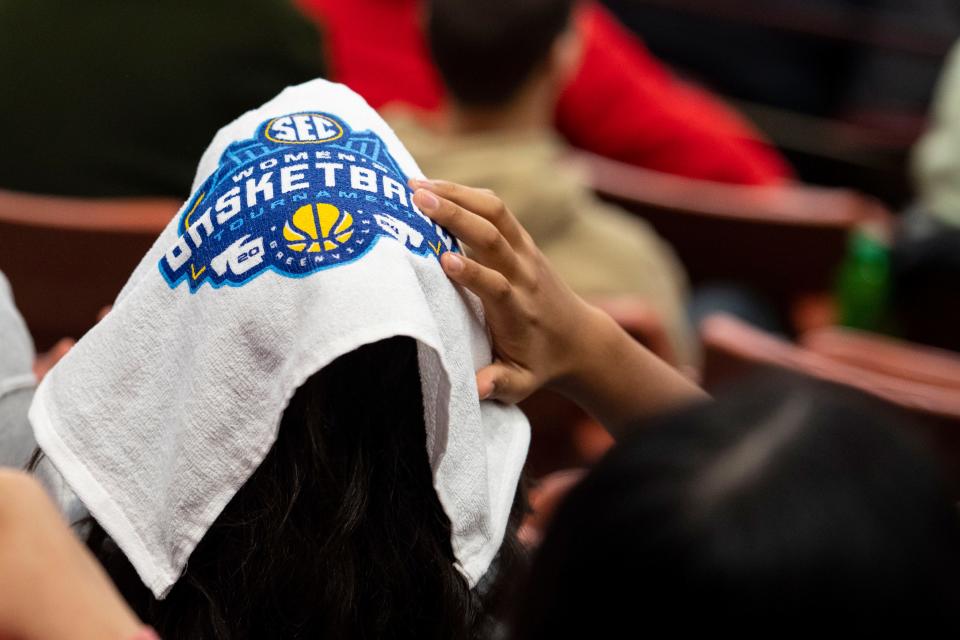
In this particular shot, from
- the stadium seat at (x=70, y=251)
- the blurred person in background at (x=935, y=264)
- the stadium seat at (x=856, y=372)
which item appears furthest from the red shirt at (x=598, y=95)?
the stadium seat at (x=856, y=372)

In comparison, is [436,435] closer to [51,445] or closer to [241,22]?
[51,445]

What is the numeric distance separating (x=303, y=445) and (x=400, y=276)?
0.44ft

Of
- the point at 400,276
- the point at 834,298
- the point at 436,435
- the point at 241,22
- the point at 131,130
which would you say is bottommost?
the point at 834,298

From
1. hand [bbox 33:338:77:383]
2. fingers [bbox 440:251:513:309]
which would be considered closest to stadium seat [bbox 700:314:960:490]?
fingers [bbox 440:251:513:309]

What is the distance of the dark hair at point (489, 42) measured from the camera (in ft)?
6.70

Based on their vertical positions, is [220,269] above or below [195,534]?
above

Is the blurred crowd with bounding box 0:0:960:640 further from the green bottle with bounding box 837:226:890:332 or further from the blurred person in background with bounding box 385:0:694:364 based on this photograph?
the green bottle with bounding box 837:226:890:332

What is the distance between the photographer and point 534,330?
866mm

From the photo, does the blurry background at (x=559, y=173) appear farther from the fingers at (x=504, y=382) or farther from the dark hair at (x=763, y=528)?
the dark hair at (x=763, y=528)

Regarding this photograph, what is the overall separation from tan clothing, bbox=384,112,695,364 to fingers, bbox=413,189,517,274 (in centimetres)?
100

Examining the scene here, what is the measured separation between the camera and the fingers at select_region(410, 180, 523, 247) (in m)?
0.81

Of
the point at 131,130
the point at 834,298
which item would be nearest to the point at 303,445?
the point at 131,130

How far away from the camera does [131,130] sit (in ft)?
5.54

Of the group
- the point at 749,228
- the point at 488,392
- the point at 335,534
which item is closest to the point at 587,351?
the point at 488,392
